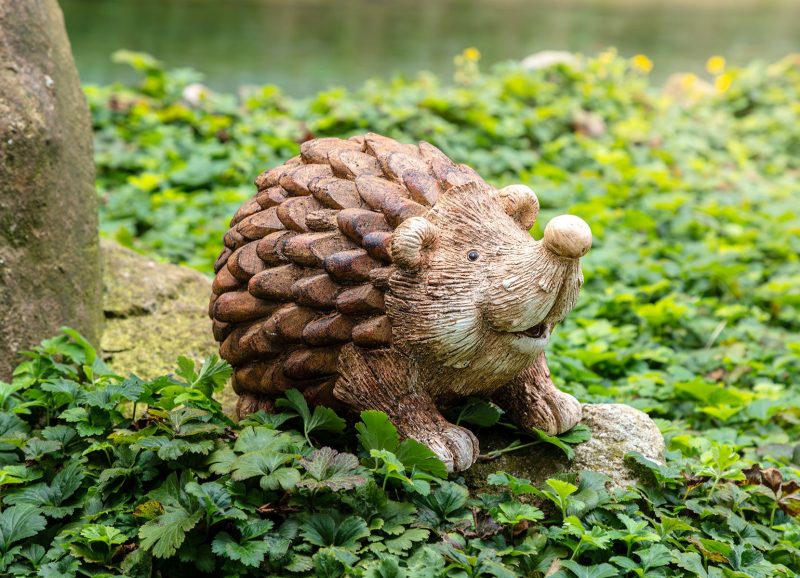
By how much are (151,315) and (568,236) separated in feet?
6.61

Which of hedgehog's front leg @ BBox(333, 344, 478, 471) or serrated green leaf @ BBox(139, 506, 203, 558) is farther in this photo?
hedgehog's front leg @ BBox(333, 344, 478, 471)

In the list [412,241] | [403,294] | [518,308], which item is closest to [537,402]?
[518,308]

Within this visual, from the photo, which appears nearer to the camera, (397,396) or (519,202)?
(397,396)

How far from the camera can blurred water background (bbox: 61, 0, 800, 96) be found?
10.2 m

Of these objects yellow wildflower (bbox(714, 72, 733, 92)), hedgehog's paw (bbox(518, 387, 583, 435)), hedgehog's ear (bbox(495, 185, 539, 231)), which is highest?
yellow wildflower (bbox(714, 72, 733, 92))

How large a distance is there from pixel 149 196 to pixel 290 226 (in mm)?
3103

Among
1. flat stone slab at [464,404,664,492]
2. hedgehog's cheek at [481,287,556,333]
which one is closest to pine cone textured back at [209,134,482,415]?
hedgehog's cheek at [481,287,556,333]

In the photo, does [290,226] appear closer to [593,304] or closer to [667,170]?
[593,304]

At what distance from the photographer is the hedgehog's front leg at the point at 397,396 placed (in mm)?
2623

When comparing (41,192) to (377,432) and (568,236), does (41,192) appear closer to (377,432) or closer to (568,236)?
(377,432)

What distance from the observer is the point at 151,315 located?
3.81m

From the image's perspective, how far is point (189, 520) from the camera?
2.34 metres

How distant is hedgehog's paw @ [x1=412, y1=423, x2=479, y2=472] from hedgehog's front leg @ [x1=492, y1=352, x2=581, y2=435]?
235mm

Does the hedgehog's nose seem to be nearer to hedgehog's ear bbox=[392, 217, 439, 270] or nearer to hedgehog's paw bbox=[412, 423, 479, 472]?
hedgehog's ear bbox=[392, 217, 439, 270]
